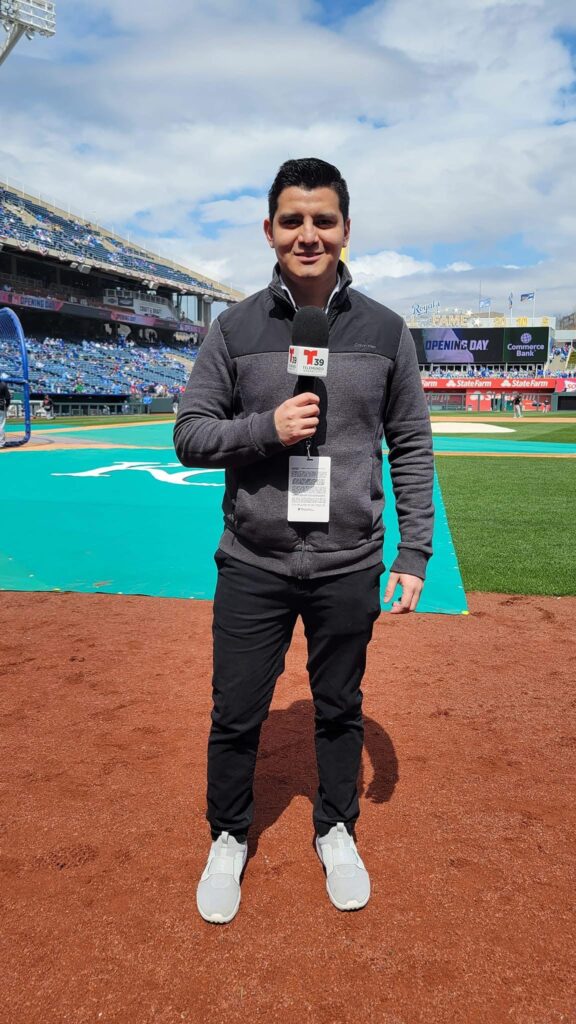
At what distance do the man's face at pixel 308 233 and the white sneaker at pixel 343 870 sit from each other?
1852mm

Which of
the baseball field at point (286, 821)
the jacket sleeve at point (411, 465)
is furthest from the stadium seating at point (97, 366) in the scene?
the jacket sleeve at point (411, 465)

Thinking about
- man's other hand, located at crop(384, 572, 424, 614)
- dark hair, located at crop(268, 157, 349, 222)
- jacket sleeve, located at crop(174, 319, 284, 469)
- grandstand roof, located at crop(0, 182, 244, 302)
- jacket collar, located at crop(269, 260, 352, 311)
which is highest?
grandstand roof, located at crop(0, 182, 244, 302)

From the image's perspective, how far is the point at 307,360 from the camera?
1.89 m

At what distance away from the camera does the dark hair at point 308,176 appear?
2037 mm

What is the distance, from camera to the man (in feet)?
6.78

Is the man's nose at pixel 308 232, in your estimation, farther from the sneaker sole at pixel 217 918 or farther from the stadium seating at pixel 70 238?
the stadium seating at pixel 70 238

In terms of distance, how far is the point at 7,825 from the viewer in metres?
2.54

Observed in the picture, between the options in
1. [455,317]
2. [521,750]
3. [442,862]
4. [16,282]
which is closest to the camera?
[442,862]

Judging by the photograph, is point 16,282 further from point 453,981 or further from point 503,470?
point 453,981

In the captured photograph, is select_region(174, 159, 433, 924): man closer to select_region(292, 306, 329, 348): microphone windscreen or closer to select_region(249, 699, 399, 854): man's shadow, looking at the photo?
select_region(292, 306, 329, 348): microphone windscreen

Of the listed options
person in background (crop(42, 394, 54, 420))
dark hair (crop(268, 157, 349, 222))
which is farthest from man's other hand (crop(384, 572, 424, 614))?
person in background (crop(42, 394, 54, 420))

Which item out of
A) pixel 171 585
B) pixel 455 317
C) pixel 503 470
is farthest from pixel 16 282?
pixel 455 317

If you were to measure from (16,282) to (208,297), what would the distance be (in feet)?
77.4

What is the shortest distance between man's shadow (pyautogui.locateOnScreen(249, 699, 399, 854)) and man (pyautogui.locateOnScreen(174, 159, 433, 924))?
426mm
